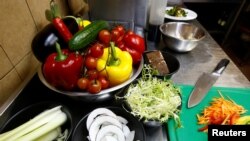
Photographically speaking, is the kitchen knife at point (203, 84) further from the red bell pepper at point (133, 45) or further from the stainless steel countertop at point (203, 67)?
the red bell pepper at point (133, 45)

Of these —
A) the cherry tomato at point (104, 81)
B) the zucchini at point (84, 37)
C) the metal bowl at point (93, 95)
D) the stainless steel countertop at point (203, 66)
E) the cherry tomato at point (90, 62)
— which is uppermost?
the zucchini at point (84, 37)

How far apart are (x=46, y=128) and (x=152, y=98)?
0.34m

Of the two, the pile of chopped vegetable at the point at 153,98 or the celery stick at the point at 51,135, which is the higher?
the pile of chopped vegetable at the point at 153,98

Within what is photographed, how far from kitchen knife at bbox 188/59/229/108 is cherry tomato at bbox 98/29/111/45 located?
38 centimetres

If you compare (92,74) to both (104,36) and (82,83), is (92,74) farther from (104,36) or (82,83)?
(104,36)

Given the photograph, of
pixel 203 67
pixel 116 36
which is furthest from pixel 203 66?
pixel 116 36

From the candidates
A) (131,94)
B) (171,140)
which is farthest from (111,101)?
(171,140)

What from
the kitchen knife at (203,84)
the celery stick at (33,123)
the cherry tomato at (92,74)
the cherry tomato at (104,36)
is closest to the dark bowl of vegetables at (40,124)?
the celery stick at (33,123)

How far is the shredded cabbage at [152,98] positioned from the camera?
0.50 metres

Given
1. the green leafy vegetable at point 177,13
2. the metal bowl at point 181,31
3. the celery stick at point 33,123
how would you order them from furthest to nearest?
the green leafy vegetable at point 177,13 → the metal bowl at point 181,31 → the celery stick at point 33,123

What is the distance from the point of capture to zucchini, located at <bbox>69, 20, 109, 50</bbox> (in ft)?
1.80

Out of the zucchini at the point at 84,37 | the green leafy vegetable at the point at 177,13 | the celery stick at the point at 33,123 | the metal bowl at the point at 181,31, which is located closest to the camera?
the celery stick at the point at 33,123

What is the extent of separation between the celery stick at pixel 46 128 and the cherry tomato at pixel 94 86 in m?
0.11

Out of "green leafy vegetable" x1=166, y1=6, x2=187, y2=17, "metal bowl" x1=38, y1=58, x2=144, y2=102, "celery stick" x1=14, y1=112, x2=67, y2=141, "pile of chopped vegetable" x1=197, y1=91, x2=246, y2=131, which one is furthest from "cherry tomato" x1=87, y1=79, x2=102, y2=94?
"green leafy vegetable" x1=166, y1=6, x2=187, y2=17
